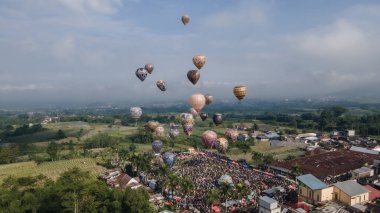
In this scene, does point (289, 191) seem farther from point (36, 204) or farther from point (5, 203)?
point (5, 203)

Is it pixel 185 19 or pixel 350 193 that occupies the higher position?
pixel 185 19

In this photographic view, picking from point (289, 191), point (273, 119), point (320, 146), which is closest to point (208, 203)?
point (289, 191)

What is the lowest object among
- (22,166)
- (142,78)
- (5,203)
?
(22,166)

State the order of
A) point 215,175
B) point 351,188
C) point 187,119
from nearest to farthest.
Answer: point 351,188 → point 187,119 → point 215,175

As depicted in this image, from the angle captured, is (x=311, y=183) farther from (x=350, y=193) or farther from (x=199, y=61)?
(x=199, y=61)

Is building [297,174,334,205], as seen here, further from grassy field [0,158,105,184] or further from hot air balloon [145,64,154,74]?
grassy field [0,158,105,184]

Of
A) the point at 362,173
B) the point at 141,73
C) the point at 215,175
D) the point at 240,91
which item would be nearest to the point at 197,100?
the point at 240,91
